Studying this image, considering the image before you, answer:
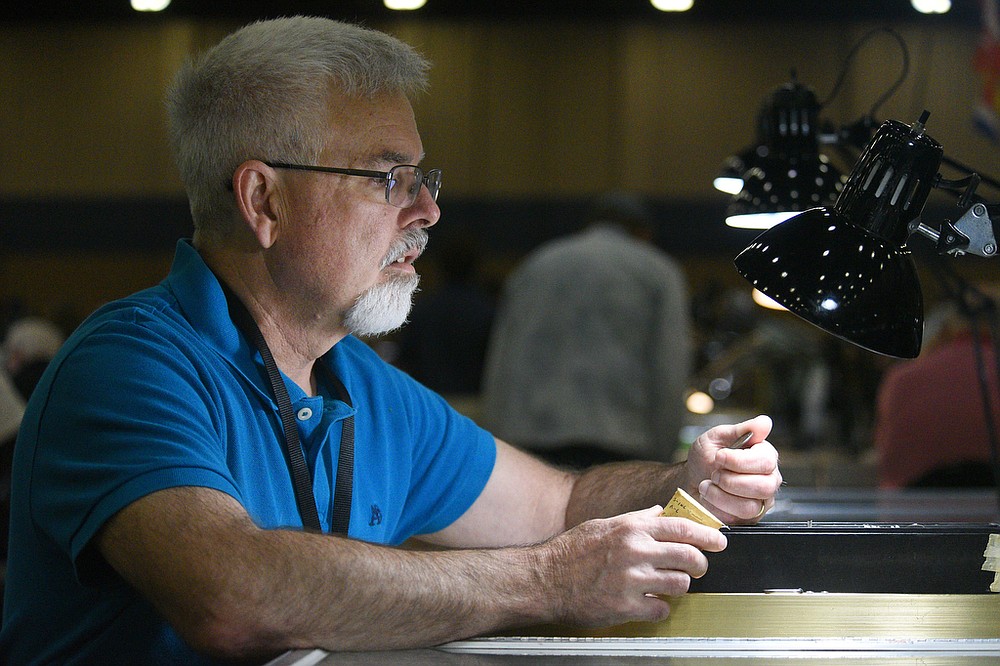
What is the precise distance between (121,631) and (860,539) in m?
0.80

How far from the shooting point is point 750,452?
1370 mm

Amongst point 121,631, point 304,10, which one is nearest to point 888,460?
point 121,631

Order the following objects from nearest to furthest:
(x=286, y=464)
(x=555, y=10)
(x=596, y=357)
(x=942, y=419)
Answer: (x=286, y=464), (x=942, y=419), (x=596, y=357), (x=555, y=10)

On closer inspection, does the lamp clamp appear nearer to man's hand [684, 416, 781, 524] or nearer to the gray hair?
man's hand [684, 416, 781, 524]

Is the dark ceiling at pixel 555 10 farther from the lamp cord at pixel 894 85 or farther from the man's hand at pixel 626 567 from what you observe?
the man's hand at pixel 626 567

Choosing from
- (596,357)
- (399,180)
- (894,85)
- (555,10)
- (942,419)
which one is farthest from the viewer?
(555,10)

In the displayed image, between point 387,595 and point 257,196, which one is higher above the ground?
point 257,196

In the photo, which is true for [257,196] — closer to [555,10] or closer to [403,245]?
[403,245]

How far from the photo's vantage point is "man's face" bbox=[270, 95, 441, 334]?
1402 millimetres

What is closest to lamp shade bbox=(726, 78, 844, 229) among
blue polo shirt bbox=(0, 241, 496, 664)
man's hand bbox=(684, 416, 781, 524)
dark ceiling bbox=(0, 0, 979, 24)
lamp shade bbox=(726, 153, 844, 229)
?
lamp shade bbox=(726, 153, 844, 229)

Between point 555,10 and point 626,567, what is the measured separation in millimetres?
6466

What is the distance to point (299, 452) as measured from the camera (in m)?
1.32

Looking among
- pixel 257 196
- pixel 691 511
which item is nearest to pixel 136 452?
pixel 257 196

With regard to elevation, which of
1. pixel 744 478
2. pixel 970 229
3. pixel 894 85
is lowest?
pixel 744 478
